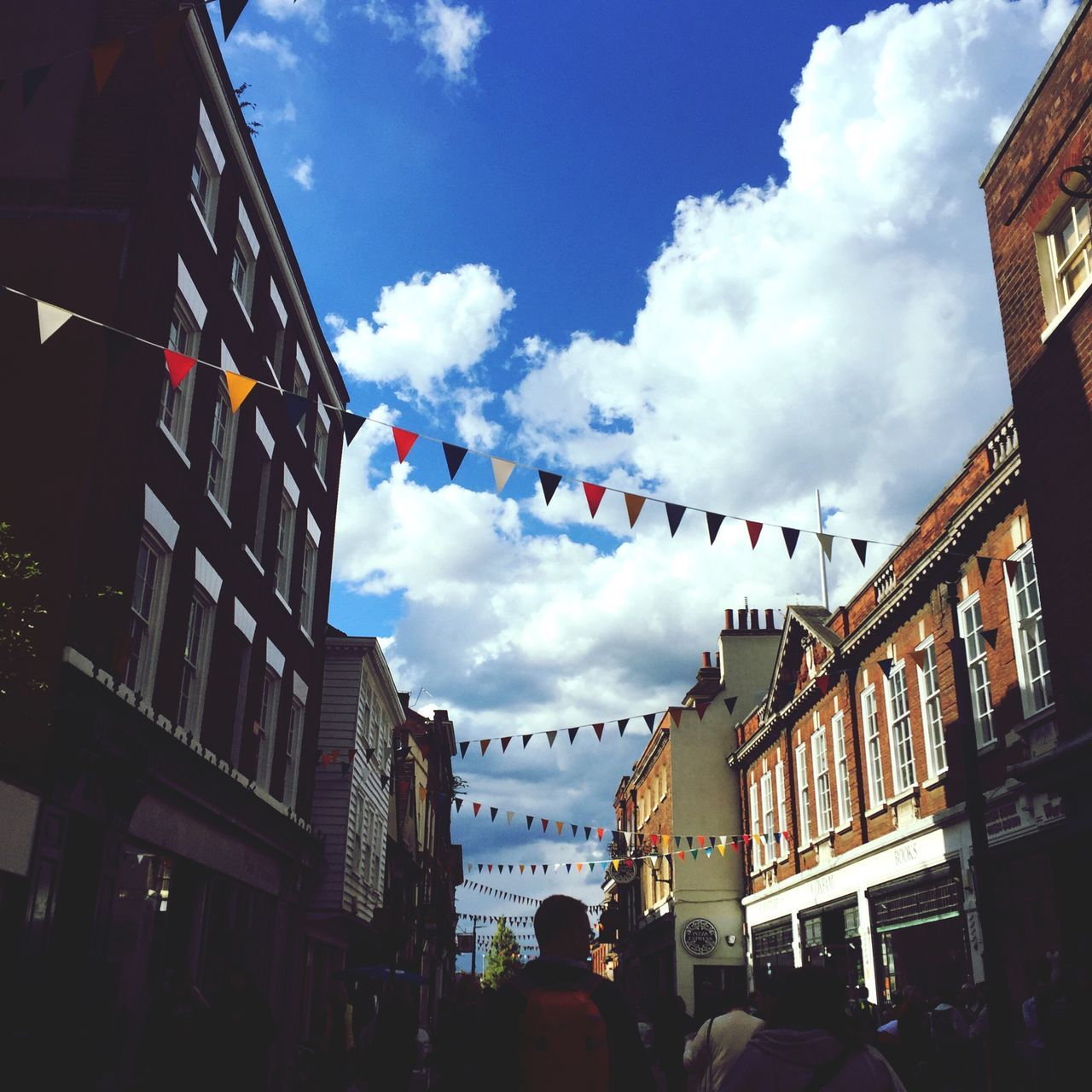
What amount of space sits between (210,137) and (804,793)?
20.0m

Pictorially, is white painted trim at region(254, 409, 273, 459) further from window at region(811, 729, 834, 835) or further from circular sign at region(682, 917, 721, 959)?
circular sign at region(682, 917, 721, 959)

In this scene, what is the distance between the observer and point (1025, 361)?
13.3m

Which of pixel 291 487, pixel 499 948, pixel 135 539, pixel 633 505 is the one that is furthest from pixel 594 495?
pixel 499 948

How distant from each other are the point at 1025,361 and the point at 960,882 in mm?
8018

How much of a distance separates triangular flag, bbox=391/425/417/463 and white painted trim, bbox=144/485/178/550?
3078mm

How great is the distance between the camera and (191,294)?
520 inches

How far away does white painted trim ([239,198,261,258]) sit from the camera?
52.0ft

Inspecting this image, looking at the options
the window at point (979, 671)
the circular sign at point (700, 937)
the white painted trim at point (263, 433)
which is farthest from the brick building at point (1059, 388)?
the circular sign at point (700, 937)

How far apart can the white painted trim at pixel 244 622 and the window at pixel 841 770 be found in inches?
503

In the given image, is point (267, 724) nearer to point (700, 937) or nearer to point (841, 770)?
point (841, 770)

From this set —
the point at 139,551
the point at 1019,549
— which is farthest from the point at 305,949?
the point at 1019,549

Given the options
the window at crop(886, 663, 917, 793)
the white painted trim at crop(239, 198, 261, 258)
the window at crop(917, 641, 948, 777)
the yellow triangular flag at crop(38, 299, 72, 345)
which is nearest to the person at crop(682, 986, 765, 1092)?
the yellow triangular flag at crop(38, 299, 72, 345)

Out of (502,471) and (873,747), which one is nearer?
(502,471)

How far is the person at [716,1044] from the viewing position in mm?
5945
